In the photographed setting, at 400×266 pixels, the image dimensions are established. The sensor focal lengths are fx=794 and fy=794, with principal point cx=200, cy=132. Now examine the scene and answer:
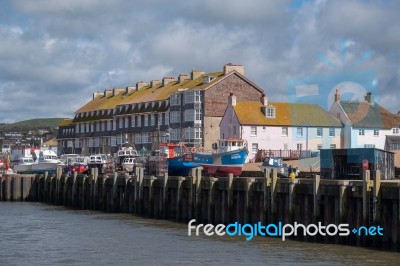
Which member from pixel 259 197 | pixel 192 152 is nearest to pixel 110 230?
pixel 259 197

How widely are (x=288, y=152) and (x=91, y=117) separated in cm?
4420

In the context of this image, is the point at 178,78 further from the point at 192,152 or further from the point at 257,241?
the point at 257,241

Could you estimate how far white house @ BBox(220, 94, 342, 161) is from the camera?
283 ft

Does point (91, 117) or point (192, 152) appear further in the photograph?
point (91, 117)

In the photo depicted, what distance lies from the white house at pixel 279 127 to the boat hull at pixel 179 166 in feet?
59.8


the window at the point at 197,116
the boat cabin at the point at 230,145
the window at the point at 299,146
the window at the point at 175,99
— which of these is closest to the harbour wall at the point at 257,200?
the boat cabin at the point at 230,145

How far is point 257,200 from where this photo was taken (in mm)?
36281

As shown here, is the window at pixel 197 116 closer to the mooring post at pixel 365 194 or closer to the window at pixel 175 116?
the window at pixel 175 116

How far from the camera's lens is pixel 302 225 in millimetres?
33125

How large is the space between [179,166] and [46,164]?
2421cm

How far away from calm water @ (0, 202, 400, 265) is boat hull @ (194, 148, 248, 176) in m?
21.9

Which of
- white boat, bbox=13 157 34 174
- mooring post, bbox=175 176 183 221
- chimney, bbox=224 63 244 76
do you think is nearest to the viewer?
mooring post, bbox=175 176 183 221

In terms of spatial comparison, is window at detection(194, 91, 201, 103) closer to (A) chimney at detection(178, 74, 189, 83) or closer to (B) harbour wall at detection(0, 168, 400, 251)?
(A) chimney at detection(178, 74, 189, 83)

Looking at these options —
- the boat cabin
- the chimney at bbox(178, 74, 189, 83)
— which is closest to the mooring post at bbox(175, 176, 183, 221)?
the boat cabin
